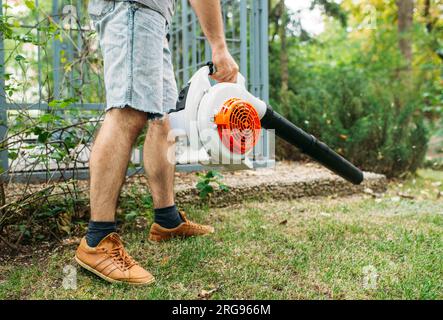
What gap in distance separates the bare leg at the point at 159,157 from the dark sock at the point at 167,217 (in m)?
0.07

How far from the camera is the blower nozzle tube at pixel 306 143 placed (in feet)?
7.54

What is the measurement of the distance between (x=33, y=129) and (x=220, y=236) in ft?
3.43

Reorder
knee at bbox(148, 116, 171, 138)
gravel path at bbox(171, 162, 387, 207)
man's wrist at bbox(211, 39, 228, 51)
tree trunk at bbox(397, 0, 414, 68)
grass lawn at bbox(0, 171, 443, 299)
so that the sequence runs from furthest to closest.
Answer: tree trunk at bbox(397, 0, 414, 68) < gravel path at bbox(171, 162, 387, 207) < knee at bbox(148, 116, 171, 138) < man's wrist at bbox(211, 39, 228, 51) < grass lawn at bbox(0, 171, 443, 299)

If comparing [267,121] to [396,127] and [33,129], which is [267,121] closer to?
[33,129]

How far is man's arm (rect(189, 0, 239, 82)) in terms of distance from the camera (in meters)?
1.92

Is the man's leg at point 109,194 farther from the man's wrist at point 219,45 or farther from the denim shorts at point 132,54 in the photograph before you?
the man's wrist at point 219,45

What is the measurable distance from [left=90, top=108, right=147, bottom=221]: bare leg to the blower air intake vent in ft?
1.13

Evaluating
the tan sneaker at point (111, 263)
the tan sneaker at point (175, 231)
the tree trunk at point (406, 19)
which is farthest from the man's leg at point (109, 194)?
the tree trunk at point (406, 19)

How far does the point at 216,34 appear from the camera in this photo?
1.99 meters

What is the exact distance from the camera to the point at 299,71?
6.72 metres

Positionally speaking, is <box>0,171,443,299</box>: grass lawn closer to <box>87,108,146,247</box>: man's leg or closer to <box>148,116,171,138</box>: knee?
<box>87,108,146,247</box>: man's leg

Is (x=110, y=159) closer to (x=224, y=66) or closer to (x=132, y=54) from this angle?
(x=132, y=54)

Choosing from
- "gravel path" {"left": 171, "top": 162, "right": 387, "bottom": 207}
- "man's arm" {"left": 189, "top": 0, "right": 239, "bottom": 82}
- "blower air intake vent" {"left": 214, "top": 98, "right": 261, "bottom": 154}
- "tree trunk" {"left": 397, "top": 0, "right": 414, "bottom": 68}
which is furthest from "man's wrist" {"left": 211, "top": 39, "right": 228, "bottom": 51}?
"tree trunk" {"left": 397, "top": 0, "right": 414, "bottom": 68}
